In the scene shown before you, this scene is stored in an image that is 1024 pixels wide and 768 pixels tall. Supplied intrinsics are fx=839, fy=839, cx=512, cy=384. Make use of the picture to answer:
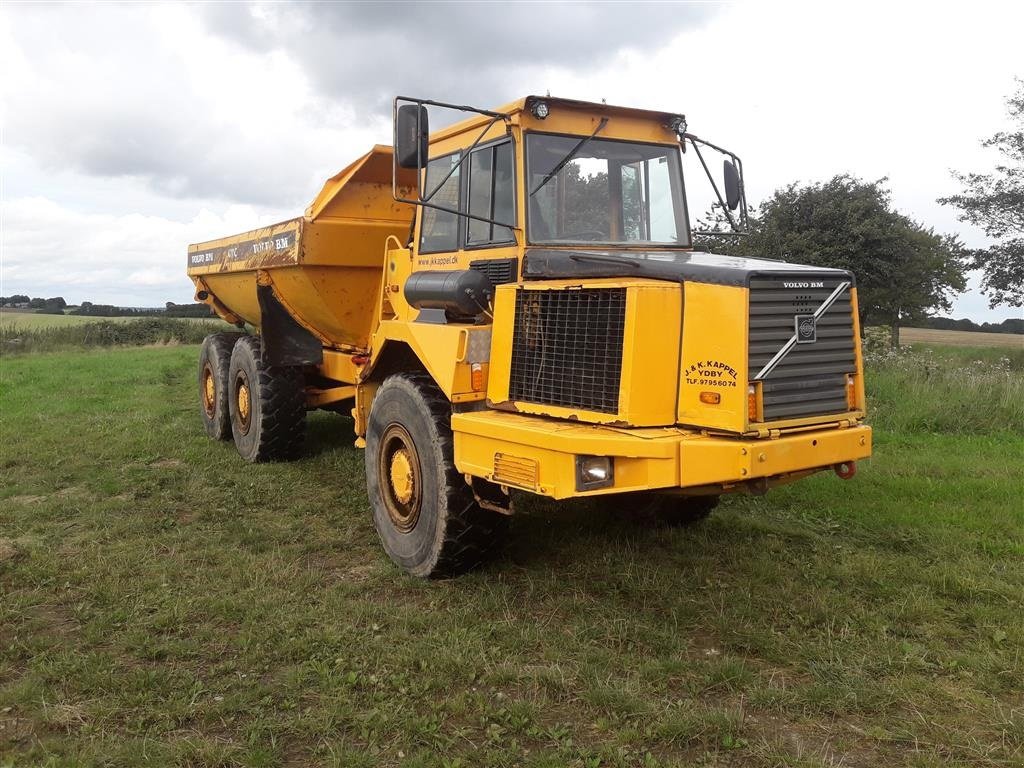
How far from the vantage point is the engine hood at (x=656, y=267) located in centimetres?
390

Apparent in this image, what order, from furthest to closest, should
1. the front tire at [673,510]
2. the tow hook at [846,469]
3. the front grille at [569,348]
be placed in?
the front tire at [673,510]
the tow hook at [846,469]
the front grille at [569,348]

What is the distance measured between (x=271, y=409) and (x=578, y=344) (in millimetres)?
4517

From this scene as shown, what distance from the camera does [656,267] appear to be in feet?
13.3

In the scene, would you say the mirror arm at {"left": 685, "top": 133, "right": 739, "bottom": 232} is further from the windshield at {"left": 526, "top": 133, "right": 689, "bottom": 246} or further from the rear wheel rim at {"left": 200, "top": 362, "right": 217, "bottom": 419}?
the rear wheel rim at {"left": 200, "top": 362, "right": 217, "bottom": 419}

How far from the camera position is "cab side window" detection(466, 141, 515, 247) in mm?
4863

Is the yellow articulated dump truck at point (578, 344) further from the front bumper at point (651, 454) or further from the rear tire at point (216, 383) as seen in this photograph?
the rear tire at point (216, 383)

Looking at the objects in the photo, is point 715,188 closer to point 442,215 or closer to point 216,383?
point 442,215

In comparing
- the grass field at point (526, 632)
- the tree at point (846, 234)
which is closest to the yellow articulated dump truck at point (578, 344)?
the grass field at point (526, 632)

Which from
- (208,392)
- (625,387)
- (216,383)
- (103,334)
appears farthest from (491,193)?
(103,334)

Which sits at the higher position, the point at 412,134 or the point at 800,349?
the point at 412,134

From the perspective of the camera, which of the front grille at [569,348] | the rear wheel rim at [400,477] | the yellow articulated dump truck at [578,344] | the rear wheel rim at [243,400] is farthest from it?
the rear wheel rim at [243,400]

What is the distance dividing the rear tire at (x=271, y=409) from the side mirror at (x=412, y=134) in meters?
3.97

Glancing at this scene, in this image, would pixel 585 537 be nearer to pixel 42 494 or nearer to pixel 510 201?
pixel 510 201

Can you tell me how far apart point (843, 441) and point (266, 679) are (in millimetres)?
2957
